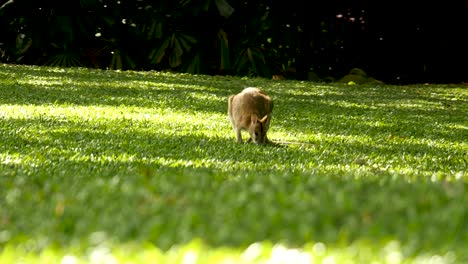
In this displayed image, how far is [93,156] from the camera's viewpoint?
22.4 ft

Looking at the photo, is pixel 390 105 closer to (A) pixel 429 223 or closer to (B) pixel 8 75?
(B) pixel 8 75

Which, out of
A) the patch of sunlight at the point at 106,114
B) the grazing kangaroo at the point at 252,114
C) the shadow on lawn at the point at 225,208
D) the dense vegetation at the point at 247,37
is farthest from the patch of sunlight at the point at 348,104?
the shadow on lawn at the point at 225,208

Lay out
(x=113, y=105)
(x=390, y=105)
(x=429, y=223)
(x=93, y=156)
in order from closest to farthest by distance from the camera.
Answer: (x=429, y=223) → (x=93, y=156) → (x=113, y=105) → (x=390, y=105)

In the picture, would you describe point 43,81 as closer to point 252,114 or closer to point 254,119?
point 252,114

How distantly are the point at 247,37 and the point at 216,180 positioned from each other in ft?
A: 51.4

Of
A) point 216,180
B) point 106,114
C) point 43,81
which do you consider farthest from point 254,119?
point 43,81

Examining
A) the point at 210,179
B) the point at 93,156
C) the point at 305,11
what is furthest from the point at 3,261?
the point at 305,11

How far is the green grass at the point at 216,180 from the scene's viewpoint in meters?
3.22

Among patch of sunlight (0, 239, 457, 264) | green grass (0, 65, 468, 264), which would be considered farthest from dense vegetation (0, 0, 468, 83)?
patch of sunlight (0, 239, 457, 264)

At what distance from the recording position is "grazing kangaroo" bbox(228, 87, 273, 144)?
8203mm

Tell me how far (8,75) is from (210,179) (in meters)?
10.4

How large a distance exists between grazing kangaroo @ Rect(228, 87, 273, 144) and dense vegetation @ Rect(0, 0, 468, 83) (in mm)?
10676

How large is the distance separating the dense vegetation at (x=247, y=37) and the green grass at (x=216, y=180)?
5.78 m

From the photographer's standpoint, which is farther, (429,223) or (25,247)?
(429,223)
